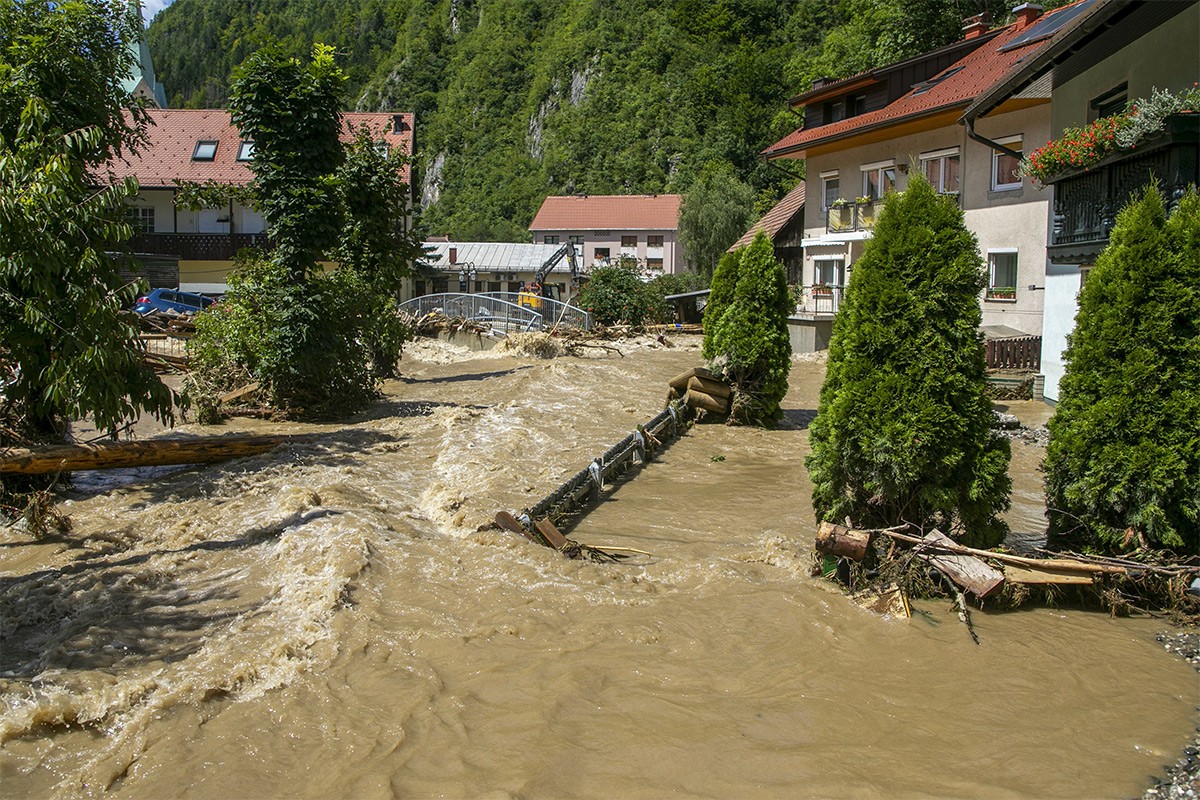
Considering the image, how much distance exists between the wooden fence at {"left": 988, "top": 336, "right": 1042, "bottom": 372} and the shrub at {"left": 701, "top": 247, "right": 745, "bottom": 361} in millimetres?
7742

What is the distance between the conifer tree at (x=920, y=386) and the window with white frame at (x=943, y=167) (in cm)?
2054

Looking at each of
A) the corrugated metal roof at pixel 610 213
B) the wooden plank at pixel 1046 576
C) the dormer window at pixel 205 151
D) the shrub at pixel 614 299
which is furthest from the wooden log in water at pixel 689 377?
the corrugated metal roof at pixel 610 213

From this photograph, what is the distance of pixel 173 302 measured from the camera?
33.4m

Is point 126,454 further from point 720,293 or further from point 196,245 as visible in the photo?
point 196,245

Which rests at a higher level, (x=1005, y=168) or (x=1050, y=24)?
(x=1050, y=24)

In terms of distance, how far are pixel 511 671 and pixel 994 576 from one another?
348 centimetres

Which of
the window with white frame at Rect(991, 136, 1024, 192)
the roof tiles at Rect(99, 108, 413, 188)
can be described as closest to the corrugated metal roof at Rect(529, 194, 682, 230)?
the roof tiles at Rect(99, 108, 413, 188)

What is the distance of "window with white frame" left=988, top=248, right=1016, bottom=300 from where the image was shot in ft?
78.3

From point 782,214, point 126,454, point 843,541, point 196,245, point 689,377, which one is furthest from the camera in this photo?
point 196,245

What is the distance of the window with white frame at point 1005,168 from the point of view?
24.0 m

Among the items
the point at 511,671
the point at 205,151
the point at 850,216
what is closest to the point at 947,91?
the point at 850,216

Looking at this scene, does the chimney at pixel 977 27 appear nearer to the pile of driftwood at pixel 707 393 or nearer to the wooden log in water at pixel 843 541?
the pile of driftwood at pixel 707 393

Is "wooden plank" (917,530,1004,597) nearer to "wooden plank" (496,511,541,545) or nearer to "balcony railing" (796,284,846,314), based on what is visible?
"wooden plank" (496,511,541,545)

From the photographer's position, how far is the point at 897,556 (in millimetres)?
7047
